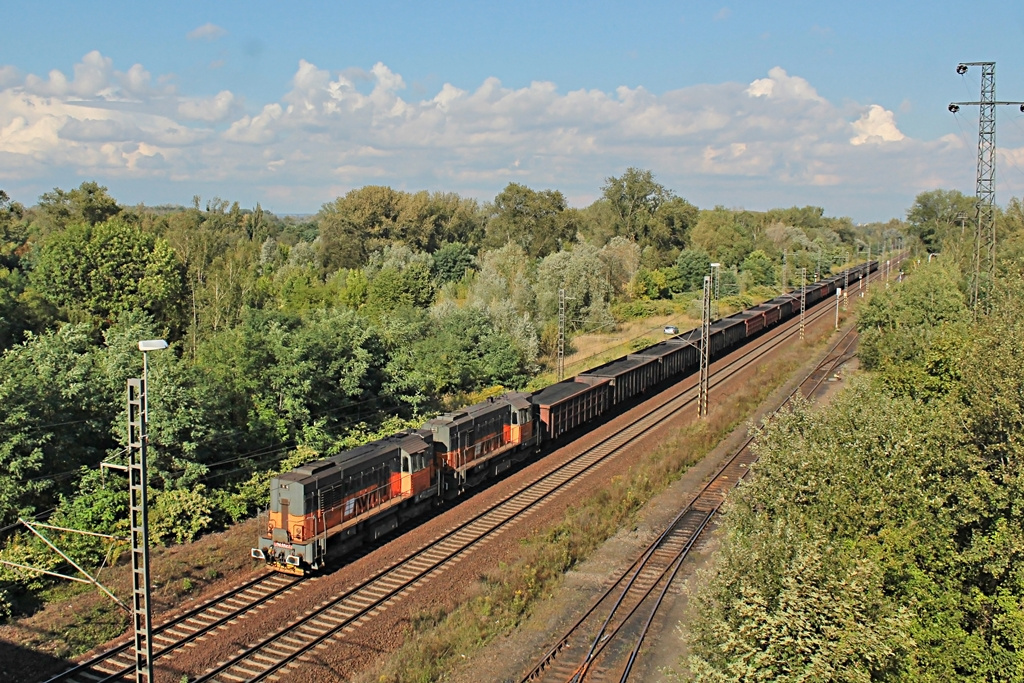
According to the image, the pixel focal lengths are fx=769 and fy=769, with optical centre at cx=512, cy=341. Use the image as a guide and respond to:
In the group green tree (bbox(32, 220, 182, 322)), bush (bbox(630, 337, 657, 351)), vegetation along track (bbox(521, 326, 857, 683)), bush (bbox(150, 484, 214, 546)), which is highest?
green tree (bbox(32, 220, 182, 322))

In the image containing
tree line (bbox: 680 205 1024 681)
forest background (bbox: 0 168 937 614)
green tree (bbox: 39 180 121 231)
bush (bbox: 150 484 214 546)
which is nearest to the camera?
tree line (bbox: 680 205 1024 681)

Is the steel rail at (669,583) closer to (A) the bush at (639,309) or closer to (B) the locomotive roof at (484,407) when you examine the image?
(B) the locomotive roof at (484,407)

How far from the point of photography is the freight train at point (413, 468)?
20.8 meters

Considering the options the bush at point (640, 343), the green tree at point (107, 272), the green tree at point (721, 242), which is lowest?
the bush at point (640, 343)

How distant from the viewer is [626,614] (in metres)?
19.3

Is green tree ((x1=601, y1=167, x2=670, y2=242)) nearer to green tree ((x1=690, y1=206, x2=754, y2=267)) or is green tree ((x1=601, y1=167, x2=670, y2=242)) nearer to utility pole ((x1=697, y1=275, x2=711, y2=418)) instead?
green tree ((x1=690, y1=206, x2=754, y2=267))

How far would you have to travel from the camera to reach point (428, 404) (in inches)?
1598

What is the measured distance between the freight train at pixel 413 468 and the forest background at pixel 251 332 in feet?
16.1

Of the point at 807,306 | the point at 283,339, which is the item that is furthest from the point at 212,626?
the point at 807,306

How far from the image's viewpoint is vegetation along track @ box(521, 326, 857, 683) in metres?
16.7

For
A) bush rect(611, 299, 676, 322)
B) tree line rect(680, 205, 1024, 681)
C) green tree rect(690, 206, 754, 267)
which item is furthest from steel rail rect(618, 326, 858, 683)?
green tree rect(690, 206, 754, 267)

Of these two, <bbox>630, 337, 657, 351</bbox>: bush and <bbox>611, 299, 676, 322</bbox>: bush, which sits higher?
<bbox>611, 299, 676, 322</bbox>: bush

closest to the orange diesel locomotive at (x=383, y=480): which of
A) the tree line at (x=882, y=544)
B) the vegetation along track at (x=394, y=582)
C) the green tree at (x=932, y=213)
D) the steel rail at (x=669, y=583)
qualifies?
the vegetation along track at (x=394, y=582)

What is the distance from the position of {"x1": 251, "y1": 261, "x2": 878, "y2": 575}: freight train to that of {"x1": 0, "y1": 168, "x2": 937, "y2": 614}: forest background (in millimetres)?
4897
